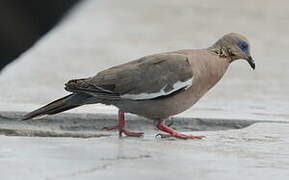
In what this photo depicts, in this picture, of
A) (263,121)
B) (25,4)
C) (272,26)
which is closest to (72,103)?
(263,121)

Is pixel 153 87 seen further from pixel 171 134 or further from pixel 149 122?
pixel 149 122

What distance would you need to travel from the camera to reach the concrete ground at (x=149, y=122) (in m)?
5.08

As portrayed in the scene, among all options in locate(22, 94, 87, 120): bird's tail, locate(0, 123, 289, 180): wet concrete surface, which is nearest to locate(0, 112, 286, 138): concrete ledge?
locate(0, 123, 289, 180): wet concrete surface

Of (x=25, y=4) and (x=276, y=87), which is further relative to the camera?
(x=25, y=4)

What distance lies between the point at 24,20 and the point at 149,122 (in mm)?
11737

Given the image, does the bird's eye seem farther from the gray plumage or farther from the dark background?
the dark background

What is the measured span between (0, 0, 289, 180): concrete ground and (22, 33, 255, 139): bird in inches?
7.5

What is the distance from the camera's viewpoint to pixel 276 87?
8.65 meters

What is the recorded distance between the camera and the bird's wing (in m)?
5.94

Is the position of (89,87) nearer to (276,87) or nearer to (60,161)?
(60,161)

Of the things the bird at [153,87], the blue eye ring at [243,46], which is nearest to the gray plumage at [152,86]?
the bird at [153,87]

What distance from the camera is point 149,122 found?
22.8 feet

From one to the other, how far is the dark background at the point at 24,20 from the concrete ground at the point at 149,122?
4307mm

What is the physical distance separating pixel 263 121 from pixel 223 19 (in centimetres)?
592
